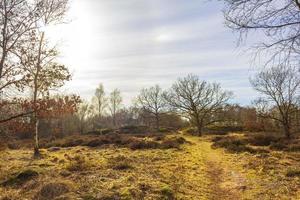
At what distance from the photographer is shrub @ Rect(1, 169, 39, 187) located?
12.5 meters

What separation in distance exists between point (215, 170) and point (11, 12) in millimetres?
10792

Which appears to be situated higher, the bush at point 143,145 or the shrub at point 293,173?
the bush at point 143,145

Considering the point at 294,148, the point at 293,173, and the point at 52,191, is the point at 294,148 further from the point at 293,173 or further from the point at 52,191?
the point at 52,191

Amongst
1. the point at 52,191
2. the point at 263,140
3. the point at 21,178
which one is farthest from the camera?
the point at 263,140

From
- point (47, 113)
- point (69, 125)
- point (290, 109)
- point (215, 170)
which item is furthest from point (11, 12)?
point (69, 125)

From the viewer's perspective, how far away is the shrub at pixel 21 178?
1252 centimetres

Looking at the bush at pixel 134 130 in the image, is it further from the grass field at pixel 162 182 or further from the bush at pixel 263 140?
the grass field at pixel 162 182

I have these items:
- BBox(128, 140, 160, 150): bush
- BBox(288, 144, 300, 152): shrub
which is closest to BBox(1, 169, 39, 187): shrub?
BBox(128, 140, 160, 150): bush

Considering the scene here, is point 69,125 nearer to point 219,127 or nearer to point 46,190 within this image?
point 219,127

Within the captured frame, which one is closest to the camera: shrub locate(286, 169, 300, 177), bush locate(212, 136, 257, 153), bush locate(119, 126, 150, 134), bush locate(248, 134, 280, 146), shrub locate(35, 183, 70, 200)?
shrub locate(35, 183, 70, 200)

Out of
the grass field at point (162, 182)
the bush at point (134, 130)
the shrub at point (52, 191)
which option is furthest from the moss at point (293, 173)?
the bush at point (134, 130)

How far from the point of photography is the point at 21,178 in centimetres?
1298

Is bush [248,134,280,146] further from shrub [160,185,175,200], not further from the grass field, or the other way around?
shrub [160,185,175,200]

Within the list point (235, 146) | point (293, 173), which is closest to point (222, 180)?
point (293, 173)
